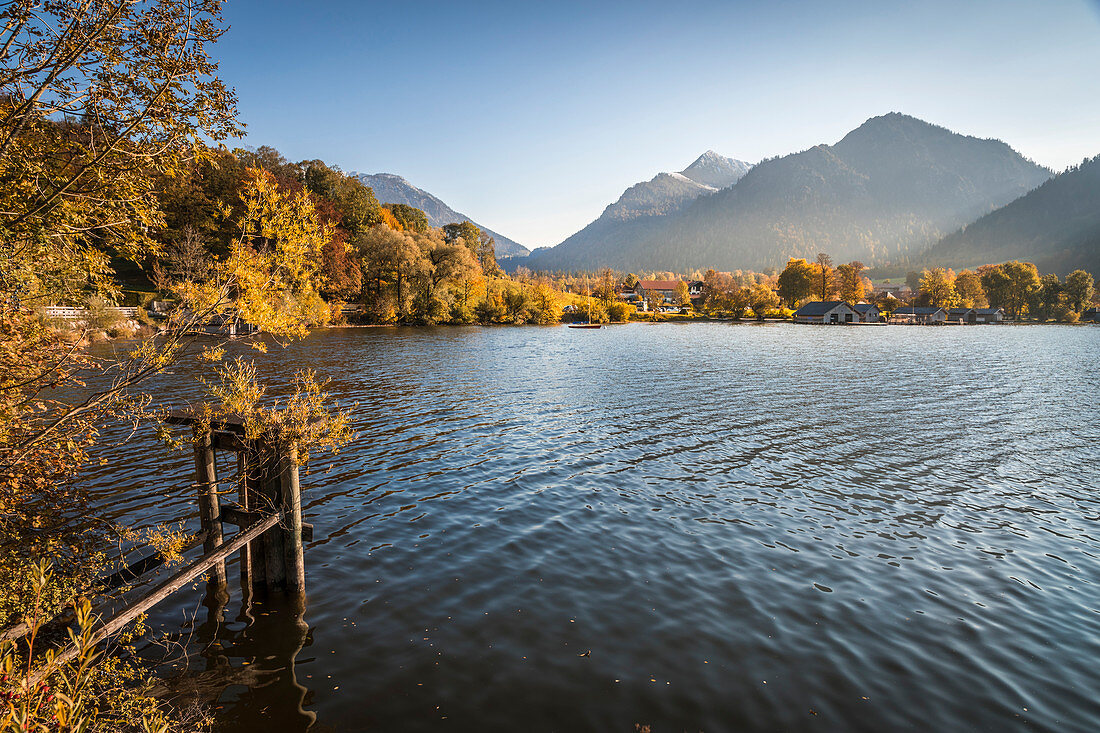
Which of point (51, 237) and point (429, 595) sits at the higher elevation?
point (51, 237)

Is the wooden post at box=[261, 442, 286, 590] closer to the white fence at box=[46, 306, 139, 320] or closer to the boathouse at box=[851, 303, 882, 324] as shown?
the white fence at box=[46, 306, 139, 320]

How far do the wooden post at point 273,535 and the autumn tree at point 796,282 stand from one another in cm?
16621

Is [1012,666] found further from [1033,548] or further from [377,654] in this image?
[377,654]

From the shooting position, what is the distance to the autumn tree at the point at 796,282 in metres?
151

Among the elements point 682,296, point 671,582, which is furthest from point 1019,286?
point 671,582

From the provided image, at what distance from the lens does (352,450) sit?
16.1m

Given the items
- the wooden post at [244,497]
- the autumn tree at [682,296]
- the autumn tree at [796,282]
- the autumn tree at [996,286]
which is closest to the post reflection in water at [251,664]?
the wooden post at [244,497]

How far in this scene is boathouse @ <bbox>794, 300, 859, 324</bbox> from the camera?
128 meters

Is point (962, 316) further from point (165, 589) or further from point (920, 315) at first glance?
point (165, 589)

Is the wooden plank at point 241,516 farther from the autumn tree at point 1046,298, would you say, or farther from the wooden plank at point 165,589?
the autumn tree at point 1046,298

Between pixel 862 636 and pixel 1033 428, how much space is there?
19.7 metres

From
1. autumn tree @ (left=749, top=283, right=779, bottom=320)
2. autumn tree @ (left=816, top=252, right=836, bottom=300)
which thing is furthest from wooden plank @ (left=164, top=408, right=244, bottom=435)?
autumn tree @ (left=816, top=252, right=836, bottom=300)

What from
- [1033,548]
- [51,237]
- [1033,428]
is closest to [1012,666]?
[1033,548]

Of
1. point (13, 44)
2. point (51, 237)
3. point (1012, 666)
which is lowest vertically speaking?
point (1012, 666)
